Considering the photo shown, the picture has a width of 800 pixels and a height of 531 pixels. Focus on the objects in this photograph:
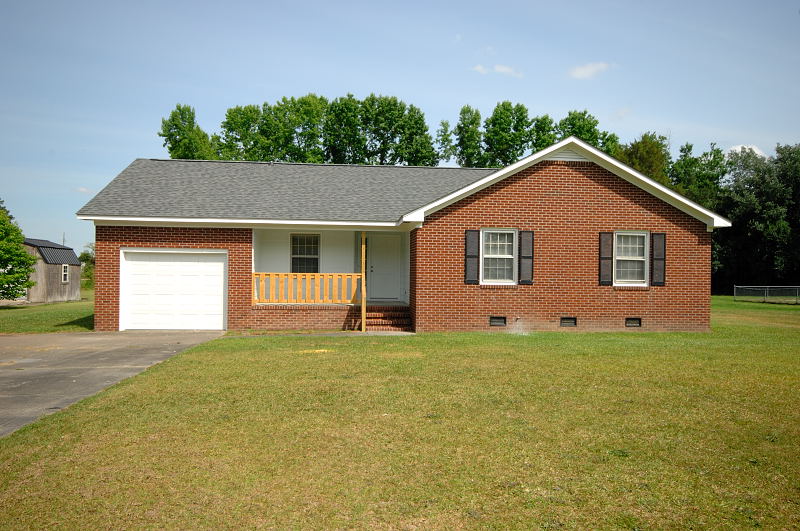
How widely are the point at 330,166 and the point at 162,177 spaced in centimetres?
589

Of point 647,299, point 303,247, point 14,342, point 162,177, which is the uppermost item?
point 162,177

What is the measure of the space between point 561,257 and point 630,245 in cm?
208

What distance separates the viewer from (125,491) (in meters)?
4.69

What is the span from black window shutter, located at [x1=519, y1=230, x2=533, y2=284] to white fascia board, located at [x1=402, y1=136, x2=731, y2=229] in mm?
1704

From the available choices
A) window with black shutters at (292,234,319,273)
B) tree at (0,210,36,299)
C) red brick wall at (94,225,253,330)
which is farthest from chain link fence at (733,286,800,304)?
tree at (0,210,36,299)

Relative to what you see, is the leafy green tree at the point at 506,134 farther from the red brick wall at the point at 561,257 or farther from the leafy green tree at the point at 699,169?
the red brick wall at the point at 561,257

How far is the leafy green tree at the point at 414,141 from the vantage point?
4562 cm

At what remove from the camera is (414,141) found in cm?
4581

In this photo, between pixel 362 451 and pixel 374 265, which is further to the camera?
pixel 374 265

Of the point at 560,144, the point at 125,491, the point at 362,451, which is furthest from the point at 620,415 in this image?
the point at 560,144

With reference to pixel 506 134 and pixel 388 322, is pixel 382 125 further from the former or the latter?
pixel 388 322

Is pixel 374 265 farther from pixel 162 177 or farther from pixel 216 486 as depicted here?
pixel 216 486

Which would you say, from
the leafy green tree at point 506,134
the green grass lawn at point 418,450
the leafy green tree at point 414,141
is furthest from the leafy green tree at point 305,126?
the green grass lawn at point 418,450

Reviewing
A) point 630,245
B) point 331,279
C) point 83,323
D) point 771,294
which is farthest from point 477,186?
point 771,294
